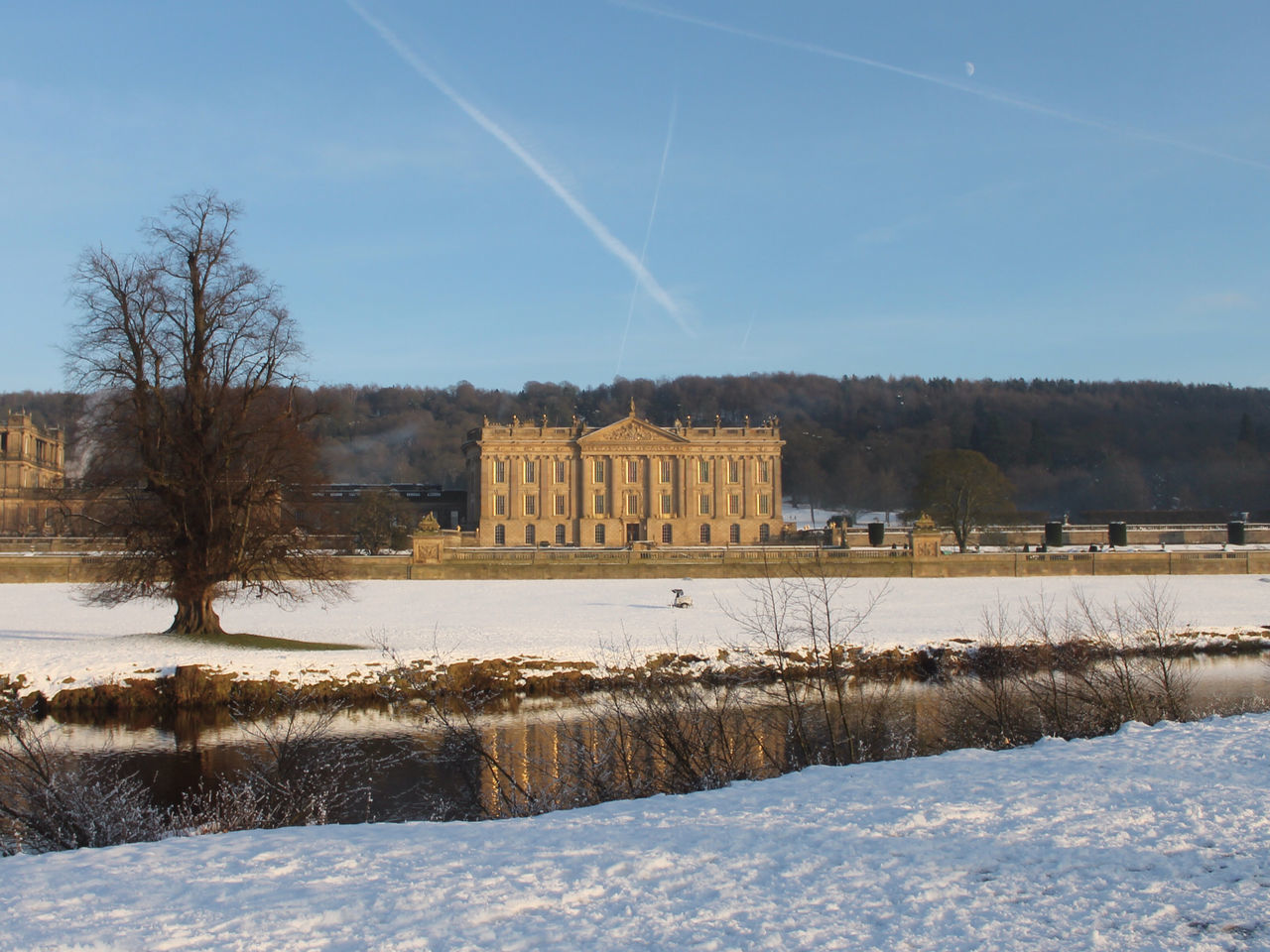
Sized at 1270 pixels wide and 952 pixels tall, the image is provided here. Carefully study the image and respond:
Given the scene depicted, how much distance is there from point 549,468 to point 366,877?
63.3 metres

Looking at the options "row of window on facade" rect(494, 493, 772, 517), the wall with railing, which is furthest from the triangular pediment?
the wall with railing

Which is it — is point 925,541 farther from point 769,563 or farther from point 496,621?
point 496,621

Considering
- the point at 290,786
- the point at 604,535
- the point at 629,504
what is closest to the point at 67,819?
the point at 290,786

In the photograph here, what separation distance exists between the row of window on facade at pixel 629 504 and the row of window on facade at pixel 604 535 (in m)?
1.00

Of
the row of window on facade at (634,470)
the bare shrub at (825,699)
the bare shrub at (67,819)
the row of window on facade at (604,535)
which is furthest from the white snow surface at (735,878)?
the row of window on facade at (634,470)

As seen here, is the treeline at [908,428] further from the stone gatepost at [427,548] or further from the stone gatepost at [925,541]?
the stone gatepost at [925,541]

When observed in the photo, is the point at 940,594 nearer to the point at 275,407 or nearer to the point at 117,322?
the point at 275,407

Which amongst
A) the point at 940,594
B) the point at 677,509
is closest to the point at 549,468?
the point at 677,509

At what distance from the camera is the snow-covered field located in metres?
18.8

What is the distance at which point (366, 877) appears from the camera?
19.4 feet

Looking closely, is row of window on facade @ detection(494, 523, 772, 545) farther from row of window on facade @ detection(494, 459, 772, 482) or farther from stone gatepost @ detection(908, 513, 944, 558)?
stone gatepost @ detection(908, 513, 944, 558)

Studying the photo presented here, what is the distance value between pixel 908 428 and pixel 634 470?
65.2 metres

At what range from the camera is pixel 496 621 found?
2472 cm

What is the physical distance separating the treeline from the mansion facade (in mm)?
17576
